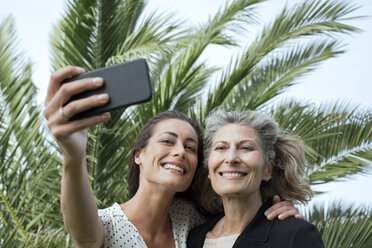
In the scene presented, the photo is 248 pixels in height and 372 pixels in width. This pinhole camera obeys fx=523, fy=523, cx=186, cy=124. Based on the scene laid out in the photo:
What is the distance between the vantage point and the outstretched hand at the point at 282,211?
3.02m

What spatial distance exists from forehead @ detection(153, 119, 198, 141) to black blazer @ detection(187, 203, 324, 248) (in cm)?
63

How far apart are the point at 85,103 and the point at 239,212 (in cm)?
175

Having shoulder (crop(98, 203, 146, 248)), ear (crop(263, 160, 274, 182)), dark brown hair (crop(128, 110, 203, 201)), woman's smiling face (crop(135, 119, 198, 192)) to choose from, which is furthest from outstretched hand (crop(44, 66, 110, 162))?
ear (crop(263, 160, 274, 182))

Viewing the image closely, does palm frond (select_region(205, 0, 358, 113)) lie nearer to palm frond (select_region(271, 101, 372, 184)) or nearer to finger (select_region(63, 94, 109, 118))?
palm frond (select_region(271, 101, 372, 184))

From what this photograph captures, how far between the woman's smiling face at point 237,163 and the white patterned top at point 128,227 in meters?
0.41

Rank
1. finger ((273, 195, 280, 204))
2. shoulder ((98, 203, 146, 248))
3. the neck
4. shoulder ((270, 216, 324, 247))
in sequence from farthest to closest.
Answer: finger ((273, 195, 280, 204)) → the neck → shoulder ((98, 203, 146, 248)) → shoulder ((270, 216, 324, 247))

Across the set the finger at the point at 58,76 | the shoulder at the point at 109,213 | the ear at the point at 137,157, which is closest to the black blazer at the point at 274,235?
the shoulder at the point at 109,213

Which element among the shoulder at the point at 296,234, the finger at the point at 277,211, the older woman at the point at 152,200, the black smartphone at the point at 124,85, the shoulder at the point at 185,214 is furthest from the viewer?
the shoulder at the point at 185,214

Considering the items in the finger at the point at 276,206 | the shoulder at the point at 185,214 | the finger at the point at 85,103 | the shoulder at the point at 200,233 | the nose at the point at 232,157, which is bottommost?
the shoulder at the point at 200,233

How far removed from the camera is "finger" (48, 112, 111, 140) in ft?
5.66

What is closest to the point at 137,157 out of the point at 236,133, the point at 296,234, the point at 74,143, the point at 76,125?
the point at 236,133

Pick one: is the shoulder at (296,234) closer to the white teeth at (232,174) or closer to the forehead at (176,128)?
the white teeth at (232,174)

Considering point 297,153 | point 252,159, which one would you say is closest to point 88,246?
point 252,159

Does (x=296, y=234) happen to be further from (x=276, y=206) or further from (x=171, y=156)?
(x=171, y=156)
